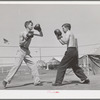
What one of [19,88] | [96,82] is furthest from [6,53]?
[96,82]

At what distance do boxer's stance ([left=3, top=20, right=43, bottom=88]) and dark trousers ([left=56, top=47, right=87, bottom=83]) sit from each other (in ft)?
1.19

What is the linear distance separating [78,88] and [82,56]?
0.54m

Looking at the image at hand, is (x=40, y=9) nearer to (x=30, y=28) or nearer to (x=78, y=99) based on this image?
(x=30, y=28)

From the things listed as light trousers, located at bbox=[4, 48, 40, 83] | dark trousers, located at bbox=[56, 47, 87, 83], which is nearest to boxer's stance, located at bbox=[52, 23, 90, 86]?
dark trousers, located at bbox=[56, 47, 87, 83]

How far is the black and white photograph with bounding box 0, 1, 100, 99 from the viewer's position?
336 cm

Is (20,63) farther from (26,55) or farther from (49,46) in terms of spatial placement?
(49,46)

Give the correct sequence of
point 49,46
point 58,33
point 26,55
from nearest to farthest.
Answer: point 58,33
point 26,55
point 49,46

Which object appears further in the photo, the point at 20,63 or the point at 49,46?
the point at 49,46

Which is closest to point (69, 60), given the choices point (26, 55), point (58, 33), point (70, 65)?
point (70, 65)

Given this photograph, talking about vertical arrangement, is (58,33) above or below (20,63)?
above

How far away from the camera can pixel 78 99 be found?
3.19 m

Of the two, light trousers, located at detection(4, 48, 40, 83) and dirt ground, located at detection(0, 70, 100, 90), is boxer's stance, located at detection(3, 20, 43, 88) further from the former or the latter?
dirt ground, located at detection(0, 70, 100, 90)

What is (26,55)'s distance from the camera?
3.41m

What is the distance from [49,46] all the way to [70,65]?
0.50m
